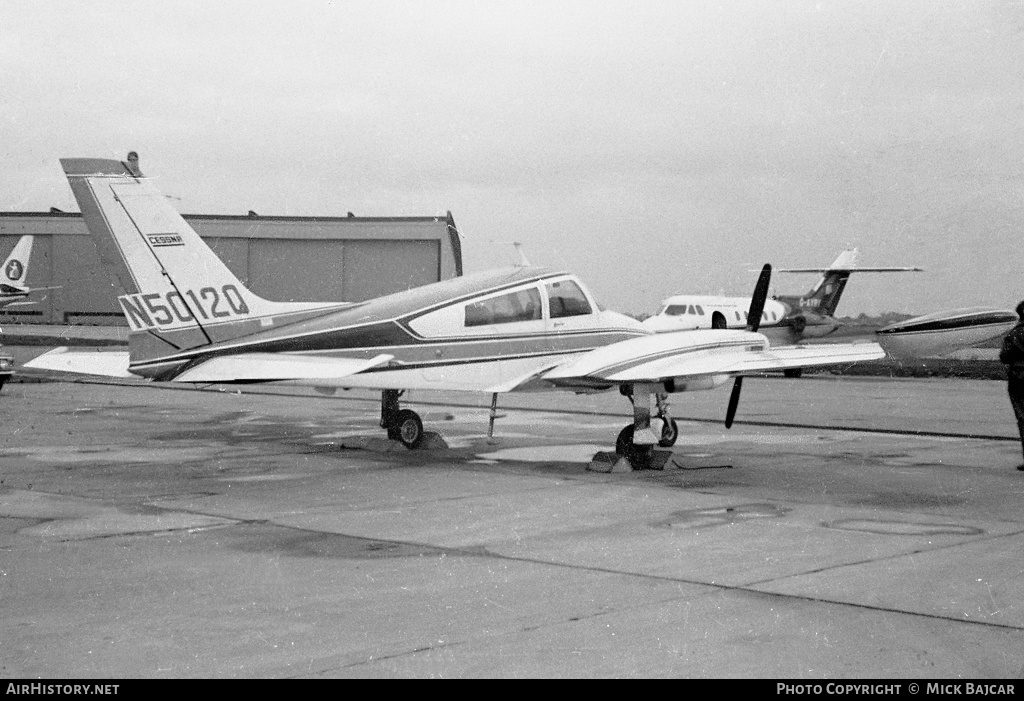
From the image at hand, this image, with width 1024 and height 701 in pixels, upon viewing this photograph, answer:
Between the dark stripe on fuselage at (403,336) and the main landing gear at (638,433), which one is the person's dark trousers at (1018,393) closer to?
the main landing gear at (638,433)

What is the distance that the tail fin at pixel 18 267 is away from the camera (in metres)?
48.9

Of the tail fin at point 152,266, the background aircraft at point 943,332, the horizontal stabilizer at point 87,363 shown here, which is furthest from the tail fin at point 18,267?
the background aircraft at point 943,332

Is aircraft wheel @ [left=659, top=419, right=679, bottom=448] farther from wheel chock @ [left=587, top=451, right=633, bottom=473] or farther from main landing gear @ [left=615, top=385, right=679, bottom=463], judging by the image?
wheel chock @ [left=587, top=451, right=633, bottom=473]

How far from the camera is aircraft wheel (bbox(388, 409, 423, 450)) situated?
55.4 ft

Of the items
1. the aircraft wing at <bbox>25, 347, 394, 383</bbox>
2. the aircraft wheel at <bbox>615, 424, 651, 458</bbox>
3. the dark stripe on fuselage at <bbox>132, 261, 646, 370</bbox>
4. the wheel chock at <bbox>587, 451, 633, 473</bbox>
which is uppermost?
the dark stripe on fuselage at <bbox>132, 261, 646, 370</bbox>

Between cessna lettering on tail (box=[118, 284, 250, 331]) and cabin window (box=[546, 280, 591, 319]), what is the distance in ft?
15.0

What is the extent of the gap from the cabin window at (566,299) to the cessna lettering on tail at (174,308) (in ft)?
15.0

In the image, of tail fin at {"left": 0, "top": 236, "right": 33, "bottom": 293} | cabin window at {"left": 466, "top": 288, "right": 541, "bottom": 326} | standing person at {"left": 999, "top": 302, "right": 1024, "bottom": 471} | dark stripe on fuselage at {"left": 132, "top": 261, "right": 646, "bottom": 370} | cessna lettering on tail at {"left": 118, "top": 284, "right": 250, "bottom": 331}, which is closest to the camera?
standing person at {"left": 999, "top": 302, "right": 1024, "bottom": 471}

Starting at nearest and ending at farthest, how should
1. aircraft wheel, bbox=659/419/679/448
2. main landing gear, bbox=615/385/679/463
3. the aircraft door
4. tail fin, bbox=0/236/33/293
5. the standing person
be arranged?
the standing person < main landing gear, bbox=615/385/679/463 < the aircraft door < aircraft wheel, bbox=659/419/679/448 < tail fin, bbox=0/236/33/293

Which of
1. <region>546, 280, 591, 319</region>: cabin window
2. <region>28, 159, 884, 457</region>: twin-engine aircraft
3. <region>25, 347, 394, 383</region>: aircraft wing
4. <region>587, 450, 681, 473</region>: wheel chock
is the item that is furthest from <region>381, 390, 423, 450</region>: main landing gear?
<region>587, 450, 681, 473</region>: wheel chock

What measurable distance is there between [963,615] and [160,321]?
11.2m

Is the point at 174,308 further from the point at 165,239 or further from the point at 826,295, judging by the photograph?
the point at 826,295

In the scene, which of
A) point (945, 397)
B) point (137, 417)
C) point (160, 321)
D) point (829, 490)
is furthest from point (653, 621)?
point (945, 397)
